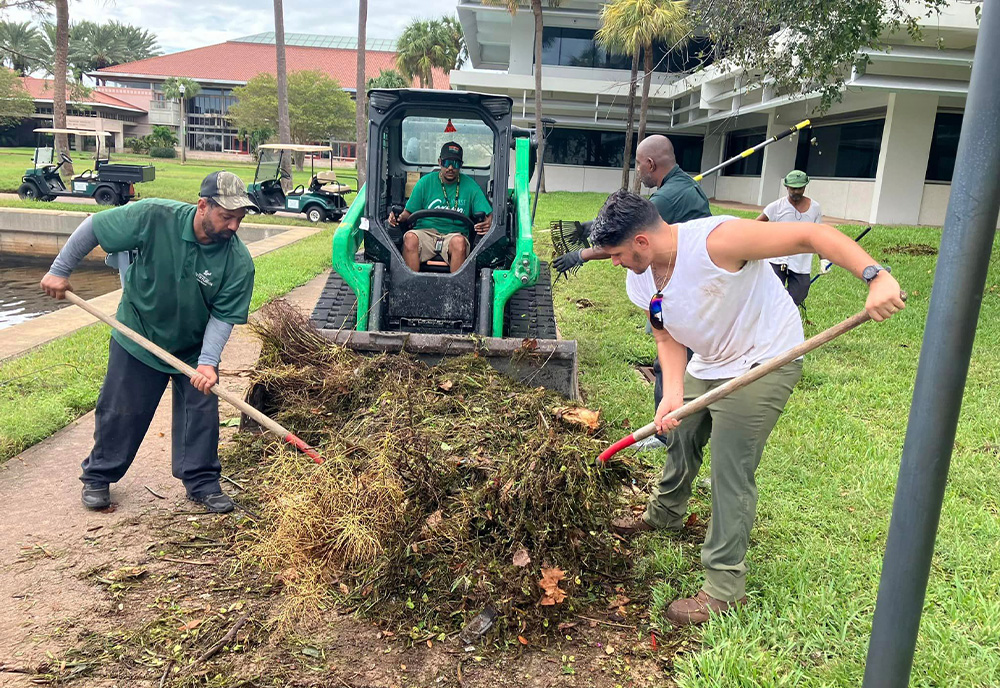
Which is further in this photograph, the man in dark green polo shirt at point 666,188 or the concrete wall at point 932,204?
the concrete wall at point 932,204

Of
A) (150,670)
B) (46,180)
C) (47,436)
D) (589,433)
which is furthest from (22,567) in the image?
(46,180)

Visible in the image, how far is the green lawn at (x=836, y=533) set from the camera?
9.07 ft

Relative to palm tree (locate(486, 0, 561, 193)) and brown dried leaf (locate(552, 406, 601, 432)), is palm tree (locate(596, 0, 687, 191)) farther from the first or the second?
brown dried leaf (locate(552, 406, 601, 432))

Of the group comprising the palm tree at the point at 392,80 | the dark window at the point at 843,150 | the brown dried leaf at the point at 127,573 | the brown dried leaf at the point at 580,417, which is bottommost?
the brown dried leaf at the point at 127,573

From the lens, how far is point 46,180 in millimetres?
19969

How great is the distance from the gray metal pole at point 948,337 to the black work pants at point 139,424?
127 inches

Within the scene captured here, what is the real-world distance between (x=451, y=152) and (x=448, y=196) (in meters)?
0.36

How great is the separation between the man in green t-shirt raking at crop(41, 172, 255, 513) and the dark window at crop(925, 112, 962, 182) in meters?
19.1

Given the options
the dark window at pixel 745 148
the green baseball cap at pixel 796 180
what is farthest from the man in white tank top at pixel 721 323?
the dark window at pixel 745 148

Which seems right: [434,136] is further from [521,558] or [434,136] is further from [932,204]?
[932,204]

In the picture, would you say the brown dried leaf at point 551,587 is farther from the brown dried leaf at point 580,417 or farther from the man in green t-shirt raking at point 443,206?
the man in green t-shirt raking at point 443,206

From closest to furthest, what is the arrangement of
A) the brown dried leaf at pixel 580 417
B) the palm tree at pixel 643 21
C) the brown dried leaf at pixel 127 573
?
the brown dried leaf at pixel 127 573 → the brown dried leaf at pixel 580 417 → the palm tree at pixel 643 21

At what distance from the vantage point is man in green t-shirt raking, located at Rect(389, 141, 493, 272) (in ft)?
19.5

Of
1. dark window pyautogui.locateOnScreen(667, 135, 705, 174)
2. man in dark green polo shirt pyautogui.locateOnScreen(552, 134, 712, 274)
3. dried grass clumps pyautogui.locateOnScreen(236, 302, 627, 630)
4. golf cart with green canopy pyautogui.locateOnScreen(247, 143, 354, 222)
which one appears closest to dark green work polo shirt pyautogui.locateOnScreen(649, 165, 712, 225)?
man in dark green polo shirt pyautogui.locateOnScreen(552, 134, 712, 274)
